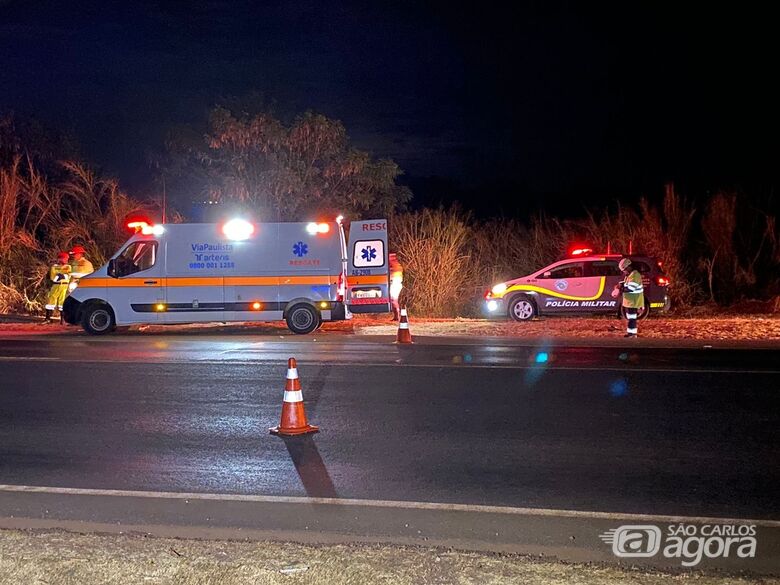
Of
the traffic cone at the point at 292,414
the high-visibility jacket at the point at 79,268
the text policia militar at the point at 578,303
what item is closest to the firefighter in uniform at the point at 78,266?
the high-visibility jacket at the point at 79,268

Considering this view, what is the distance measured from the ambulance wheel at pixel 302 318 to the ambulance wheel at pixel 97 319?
12.0ft

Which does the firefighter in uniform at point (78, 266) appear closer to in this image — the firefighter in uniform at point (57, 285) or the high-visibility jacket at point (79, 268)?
the high-visibility jacket at point (79, 268)

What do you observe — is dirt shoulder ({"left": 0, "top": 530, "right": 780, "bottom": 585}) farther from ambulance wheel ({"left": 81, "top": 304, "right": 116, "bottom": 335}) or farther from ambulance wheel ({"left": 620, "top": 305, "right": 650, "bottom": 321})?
ambulance wheel ({"left": 620, "top": 305, "right": 650, "bottom": 321})

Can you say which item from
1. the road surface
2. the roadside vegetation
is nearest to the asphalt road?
the road surface

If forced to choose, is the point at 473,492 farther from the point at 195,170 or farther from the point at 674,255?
the point at 195,170

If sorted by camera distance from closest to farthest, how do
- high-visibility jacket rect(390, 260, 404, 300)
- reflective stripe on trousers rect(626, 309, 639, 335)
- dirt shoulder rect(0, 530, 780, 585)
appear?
dirt shoulder rect(0, 530, 780, 585) → reflective stripe on trousers rect(626, 309, 639, 335) → high-visibility jacket rect(390, 260, 404, 300)

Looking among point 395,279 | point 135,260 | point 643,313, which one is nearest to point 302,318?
point 395,279

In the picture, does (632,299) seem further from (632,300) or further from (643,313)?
(643,313)

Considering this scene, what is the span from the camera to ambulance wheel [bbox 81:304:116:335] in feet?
57.5

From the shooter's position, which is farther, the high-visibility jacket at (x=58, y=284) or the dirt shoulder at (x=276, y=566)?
the high-visibility jacket at (x=58, y=284)

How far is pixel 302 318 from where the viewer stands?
1733cm

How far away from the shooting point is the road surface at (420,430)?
643 centimetres

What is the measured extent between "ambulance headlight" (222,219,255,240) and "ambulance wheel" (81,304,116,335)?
2944 millimetres

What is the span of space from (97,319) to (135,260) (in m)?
1.48
